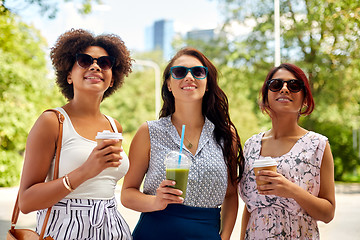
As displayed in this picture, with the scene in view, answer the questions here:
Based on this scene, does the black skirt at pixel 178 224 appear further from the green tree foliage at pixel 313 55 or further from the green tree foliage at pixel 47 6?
the green tree foliage at pixel 313 55

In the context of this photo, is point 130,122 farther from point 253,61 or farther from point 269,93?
point 269,93

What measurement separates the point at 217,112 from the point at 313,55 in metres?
15.4

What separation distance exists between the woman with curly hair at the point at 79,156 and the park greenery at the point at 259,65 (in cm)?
1289

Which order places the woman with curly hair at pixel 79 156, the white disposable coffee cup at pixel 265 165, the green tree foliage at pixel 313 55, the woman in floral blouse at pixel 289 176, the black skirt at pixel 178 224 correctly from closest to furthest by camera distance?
1. the woman with curly hair at pixel 79 156
2. the white disposable coffee cup at pixel 265 165
3. the black skirt at pixel 178 224
4. the woman in floral blouse at pixel 289 176
5. the green tree foliage at pixel 313 55

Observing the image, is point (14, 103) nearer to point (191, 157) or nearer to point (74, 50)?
point (74, 50)

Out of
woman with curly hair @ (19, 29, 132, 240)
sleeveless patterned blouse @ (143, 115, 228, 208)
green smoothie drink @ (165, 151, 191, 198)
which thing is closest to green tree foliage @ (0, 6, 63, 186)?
woman with curly hair @ (19, 29, 132, 240)

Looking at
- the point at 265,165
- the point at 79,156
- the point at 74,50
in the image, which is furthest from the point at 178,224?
the point at 74,50

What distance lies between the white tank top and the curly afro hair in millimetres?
377

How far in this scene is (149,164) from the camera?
2.94m

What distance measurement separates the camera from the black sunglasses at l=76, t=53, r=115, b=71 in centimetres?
274

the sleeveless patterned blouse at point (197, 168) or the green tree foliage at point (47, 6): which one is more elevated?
the green tree foliage at point (47, 6)

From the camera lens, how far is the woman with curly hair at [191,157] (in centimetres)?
281

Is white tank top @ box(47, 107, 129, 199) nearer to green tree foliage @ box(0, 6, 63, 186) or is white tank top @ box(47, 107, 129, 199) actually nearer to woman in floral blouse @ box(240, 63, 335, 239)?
woman in floral blouse @ box(240, 63, 335, 239)

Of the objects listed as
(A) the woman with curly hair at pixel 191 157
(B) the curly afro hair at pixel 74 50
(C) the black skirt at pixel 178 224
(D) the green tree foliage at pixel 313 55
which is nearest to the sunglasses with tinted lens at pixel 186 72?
(A) the woman with curly hair at pixel 191 157
